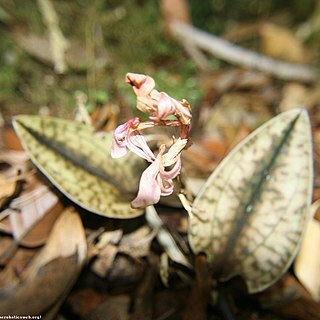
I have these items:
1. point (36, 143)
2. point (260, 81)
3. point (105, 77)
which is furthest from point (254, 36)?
point (36, 143)

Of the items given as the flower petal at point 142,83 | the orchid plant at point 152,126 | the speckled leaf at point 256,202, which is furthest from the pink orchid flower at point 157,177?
the speckled leaf at point 256,202

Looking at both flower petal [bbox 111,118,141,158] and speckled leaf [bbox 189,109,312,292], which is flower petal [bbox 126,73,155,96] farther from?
speckled leaf [bbox 189,109,312,292]

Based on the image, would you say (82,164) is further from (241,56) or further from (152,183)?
(241,56)

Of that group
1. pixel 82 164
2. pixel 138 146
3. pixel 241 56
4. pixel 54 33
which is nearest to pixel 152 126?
pixel 138 146

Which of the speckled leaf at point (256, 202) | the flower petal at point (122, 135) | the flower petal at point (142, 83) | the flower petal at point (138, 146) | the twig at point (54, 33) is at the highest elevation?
the twig at point (54, 33)

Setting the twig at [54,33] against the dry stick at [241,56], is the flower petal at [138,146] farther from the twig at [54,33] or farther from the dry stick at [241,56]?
the dry stick at [241,56]

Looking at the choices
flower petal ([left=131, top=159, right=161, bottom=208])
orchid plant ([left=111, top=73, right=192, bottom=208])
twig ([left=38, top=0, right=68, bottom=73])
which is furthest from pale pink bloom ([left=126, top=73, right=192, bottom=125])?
twig ([left=38, top=0, right=68, bottom=73])

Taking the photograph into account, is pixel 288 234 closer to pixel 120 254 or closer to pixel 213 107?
pixel 120 254
